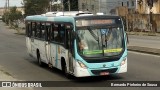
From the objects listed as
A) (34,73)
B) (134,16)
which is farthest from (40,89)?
(134,16)

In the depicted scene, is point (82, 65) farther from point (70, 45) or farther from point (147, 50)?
point (147, 50)

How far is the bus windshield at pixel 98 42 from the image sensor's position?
554 inches

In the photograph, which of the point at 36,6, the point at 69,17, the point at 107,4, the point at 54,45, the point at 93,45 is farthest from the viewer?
the point at 107,4

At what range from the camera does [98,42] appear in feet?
46.5

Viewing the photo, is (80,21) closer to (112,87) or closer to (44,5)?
(112,87)

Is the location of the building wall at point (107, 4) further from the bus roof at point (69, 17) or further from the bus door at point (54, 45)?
the bus door at point (54, 45)

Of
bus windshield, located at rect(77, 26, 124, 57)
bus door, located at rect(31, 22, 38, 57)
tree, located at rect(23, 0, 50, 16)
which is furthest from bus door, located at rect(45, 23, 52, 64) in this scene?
tree, located at rect(23, 0, 50, 16)

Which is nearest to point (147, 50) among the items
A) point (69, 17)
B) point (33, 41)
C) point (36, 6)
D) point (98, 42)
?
point (33, 41)

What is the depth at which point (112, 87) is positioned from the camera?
42.4 feet

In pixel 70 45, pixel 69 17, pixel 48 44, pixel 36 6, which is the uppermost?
pixel 36 6

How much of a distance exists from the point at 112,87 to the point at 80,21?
2.67m

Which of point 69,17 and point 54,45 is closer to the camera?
point 69,17

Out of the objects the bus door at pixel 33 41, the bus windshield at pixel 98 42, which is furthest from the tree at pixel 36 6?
the bus windshield at pixel 98 42

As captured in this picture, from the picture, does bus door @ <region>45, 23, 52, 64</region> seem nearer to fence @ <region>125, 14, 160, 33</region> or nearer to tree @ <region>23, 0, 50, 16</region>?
fence @ <region>125, 14, 160, 33</region>
